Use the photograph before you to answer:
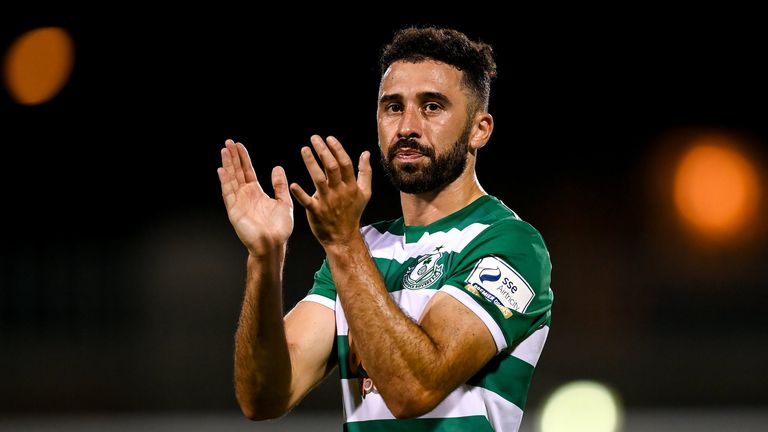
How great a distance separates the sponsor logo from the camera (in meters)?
1.74

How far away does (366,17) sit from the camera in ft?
20.4

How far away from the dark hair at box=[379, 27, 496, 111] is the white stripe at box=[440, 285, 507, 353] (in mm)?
563

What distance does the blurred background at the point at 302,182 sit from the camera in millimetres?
6387

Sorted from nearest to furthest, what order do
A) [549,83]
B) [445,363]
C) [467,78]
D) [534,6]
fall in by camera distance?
[445,363] < [467,78] < [534,6] < [549,83]

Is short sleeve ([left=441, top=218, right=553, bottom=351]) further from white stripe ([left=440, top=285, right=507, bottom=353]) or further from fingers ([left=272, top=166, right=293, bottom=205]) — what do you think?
fingers ([left=272, top=166, right=293, bottom=205])

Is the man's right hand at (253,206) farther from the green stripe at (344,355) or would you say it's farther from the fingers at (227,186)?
the green stripe at (344,355)

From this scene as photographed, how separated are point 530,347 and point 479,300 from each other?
0.24 meters

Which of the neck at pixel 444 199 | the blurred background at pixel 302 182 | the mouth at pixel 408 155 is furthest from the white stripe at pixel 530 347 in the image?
the blurred background at pixel 302 182

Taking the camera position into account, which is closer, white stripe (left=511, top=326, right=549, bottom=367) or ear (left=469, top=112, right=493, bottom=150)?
white stripe (left=511, top=326, right=549, bottom=367)
